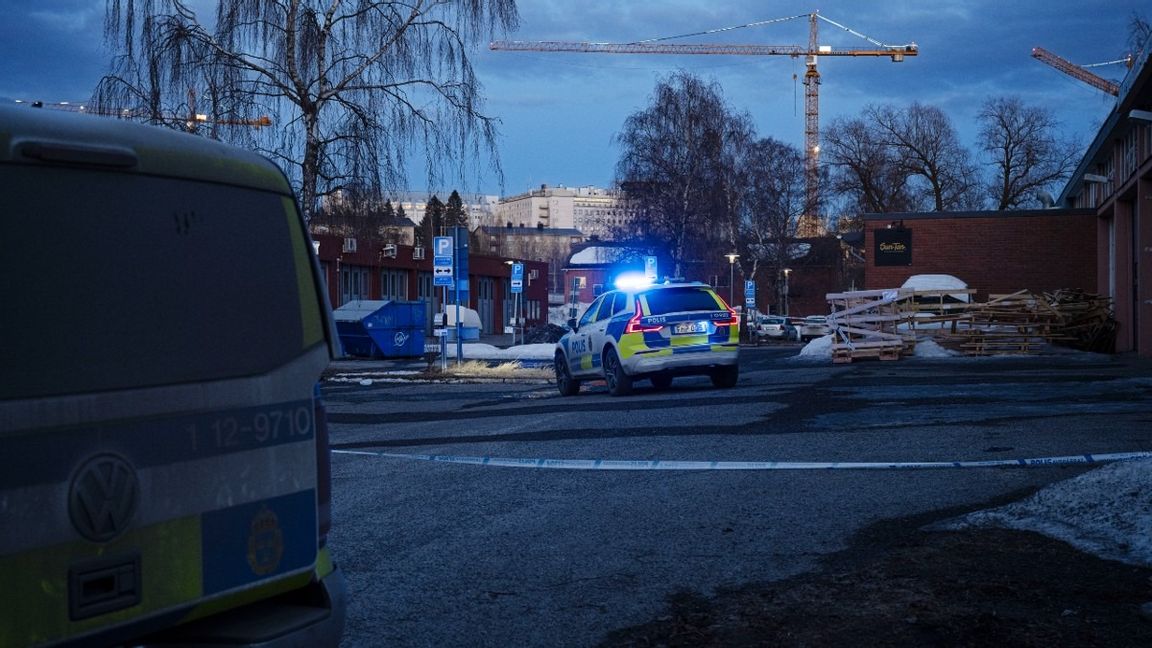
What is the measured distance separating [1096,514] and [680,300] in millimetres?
11650

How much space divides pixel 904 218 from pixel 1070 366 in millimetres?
23122

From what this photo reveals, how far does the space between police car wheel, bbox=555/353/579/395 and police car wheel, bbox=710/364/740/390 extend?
2457 millimetres

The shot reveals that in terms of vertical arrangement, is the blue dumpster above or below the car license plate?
below

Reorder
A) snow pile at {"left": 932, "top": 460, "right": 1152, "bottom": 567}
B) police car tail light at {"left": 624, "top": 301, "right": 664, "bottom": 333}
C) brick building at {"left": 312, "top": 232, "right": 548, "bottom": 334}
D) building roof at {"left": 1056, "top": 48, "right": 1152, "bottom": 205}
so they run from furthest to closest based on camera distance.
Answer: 1. brick building at {"left": 312, "top": 232, "right": 548, "bottom": 334}
2. building roof at {"left": 1056, "top": 48, "right": 1152, "bottom": 205}
3. police car tail light at {"left": 624, "top": 301, "right": 664, "bottom": 333}
4. snow pile at {"left": 932, "top": 460, "right": 1152, "bottom": 567}

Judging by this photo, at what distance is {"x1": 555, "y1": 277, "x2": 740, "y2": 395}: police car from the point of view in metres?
17.9

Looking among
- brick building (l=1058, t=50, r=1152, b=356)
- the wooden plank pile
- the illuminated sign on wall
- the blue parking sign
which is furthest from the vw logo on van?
the illuminated sign on wall

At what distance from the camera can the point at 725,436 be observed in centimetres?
1177

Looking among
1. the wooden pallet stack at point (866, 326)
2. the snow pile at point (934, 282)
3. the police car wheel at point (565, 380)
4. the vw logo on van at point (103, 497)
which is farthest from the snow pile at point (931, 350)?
the vw logo on van at point (103, 497)

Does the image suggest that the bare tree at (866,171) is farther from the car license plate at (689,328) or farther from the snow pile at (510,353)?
the car license plate at (689,328)

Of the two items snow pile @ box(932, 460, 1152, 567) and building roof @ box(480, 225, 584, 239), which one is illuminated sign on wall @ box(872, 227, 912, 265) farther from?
building roof @ box(480, 225, 584, 239)

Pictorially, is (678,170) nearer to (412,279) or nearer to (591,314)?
(412,279)

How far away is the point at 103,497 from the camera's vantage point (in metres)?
2.86

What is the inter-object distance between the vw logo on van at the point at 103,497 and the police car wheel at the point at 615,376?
15251 millimetres

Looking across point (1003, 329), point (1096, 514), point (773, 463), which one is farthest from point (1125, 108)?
point (1096, 514)
